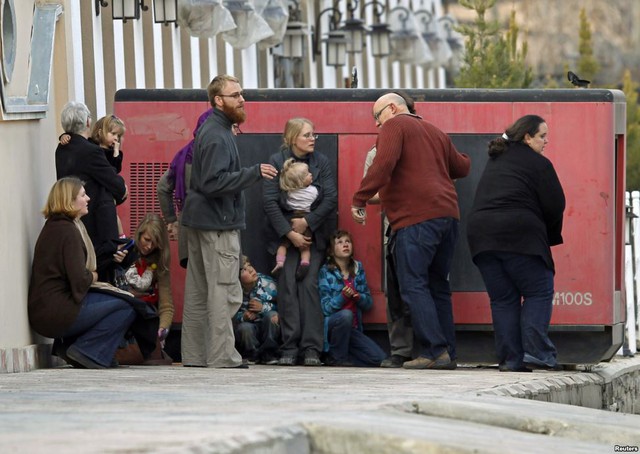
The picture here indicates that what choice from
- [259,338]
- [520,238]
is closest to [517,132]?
[520,238]

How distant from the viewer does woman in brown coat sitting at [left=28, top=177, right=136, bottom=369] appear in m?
13.2

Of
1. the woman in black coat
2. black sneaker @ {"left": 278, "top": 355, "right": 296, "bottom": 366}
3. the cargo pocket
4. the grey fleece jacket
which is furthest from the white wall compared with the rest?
the woman in black coat

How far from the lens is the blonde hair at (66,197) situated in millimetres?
13234

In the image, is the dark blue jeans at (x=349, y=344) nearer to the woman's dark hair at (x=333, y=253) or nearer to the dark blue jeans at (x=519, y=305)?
the woman's dark hair at (x=333, y=253)

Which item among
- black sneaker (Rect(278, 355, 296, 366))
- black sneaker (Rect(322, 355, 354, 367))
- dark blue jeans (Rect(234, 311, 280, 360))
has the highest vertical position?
dark blue jeans (Rect(234, 311, 280, 360))

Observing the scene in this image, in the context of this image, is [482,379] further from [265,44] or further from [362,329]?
[265,44]

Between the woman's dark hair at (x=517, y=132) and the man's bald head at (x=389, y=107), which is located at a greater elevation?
the man's bald head at (x=389, y=107)

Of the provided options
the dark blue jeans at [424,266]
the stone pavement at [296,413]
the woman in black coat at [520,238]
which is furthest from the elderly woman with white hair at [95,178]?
the woman in black coat at [520,238]

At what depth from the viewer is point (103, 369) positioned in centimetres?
1340

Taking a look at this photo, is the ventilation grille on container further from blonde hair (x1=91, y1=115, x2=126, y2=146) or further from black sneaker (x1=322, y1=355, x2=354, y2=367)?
black sneaker (x1=322, y1=355, x2=354, y2=367)

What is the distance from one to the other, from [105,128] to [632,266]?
19.9 feet

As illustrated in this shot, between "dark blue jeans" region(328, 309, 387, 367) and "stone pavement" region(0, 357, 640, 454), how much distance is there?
1375 millimetres

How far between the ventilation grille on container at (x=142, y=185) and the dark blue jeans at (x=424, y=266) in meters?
2.09

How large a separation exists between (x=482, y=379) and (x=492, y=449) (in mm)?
4335
